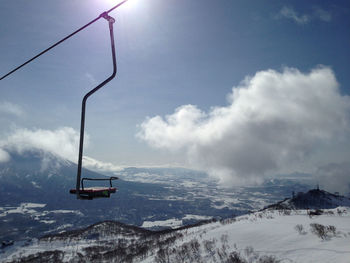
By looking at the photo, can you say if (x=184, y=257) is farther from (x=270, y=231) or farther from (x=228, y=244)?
(x=270, y=231)

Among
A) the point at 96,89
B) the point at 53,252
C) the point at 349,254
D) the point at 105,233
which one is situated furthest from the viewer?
the point at 105,233

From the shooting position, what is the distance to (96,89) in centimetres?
719

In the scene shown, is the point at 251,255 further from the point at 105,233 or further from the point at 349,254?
the point at 105,233

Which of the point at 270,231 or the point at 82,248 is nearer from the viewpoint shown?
the point at 270,231

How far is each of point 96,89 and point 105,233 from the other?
223 metres

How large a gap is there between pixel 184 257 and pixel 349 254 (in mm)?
21163

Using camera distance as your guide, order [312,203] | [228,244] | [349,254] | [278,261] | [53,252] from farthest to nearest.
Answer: [53,252]
[312,203]
[228,244]
[278,261]
[349,254]

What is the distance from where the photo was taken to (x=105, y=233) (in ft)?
655

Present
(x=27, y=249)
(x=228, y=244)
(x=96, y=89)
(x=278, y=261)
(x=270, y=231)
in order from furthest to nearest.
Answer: (x=27, y=249) → (x=228, y=244) → (x=270, y=231) → (x=278, y=261) → (x=96, y=89)

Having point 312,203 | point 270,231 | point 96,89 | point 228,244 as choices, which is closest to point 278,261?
point 270,231

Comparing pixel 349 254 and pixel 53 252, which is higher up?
pixel 349 254

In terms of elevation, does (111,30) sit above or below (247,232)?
above

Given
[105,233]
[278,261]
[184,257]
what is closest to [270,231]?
[278,261]

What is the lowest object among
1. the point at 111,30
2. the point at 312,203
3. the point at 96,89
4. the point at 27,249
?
the point at 27,249
